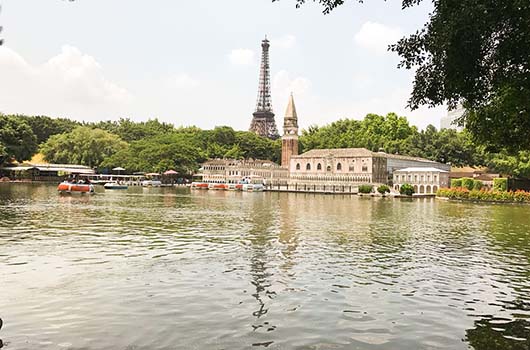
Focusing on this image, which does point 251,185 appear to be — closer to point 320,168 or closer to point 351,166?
point 320,168

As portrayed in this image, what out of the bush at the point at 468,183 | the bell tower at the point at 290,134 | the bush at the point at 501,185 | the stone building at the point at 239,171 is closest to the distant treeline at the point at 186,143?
the stone building at the point at 239,171

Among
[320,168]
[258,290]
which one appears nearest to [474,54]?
[258,290]

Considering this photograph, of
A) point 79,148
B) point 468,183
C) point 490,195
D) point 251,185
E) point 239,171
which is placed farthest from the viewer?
point 239,171

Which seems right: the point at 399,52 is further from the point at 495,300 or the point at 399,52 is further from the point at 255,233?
the point at 255,233

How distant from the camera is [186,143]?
116 m

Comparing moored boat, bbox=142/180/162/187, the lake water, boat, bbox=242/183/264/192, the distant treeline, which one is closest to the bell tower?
the distant treeline

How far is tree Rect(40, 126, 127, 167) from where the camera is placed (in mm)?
108125

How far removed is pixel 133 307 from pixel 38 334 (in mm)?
2223

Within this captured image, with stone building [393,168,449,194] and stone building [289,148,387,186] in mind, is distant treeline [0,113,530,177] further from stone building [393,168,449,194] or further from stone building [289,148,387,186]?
stone building [289,148,387,186]

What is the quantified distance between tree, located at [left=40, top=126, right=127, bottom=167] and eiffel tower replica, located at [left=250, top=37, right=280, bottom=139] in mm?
53601

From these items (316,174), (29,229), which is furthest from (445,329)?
(316,174)

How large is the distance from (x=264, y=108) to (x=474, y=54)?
148 meters

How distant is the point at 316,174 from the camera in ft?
344

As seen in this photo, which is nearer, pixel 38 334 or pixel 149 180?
pixel 38 334
